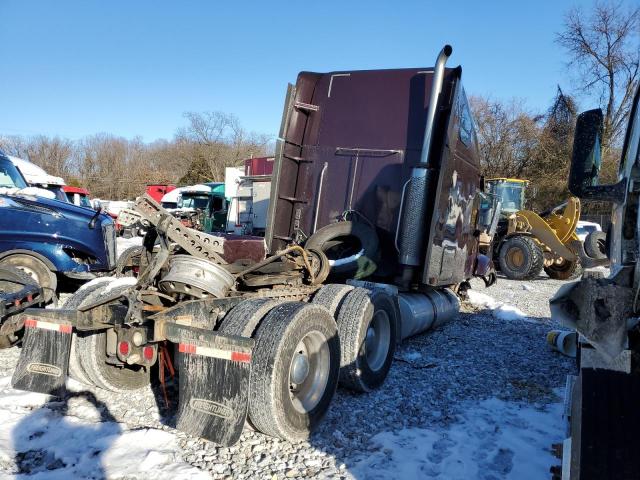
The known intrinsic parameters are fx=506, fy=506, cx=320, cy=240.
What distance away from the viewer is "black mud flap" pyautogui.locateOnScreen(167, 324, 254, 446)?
298 centimetres

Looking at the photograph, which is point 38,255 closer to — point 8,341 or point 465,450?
point 8,341

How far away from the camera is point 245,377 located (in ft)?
9.83

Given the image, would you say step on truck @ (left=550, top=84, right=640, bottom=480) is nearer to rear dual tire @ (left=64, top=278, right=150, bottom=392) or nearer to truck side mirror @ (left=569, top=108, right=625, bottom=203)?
truck side mirror @ (left=569, top=108, right=625, bottom=203)

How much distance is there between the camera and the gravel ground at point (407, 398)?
318cm

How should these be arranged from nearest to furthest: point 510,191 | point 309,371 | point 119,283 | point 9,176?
point 309,371
point 119,283
point 9,176
point 510,191

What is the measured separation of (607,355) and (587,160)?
123 centimetres

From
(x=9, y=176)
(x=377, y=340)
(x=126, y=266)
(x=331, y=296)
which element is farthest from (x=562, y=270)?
(x=9, y=176)

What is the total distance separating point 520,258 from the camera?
14.8 metres

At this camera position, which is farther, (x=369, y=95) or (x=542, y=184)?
(x=542, y=184)

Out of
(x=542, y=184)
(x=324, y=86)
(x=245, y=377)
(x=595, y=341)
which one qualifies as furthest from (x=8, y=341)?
(x=542, y=184)

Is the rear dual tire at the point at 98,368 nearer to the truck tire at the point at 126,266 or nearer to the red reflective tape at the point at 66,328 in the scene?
the red reflective tape at the point at 66,328

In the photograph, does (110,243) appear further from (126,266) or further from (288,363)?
(288,363)

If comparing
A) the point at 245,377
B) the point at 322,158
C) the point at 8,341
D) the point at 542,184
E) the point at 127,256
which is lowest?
the point at 8,341

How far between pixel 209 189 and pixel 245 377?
24.5 m
